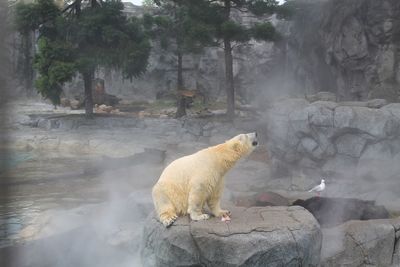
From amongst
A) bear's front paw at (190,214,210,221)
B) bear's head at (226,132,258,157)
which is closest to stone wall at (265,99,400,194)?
bear's head at (226,132,258,157)

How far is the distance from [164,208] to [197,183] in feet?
1.38

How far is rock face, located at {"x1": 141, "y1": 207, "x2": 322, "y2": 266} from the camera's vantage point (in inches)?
172

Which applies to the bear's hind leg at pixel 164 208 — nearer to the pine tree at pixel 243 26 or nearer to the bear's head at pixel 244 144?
the bear's head at pixel 244 144

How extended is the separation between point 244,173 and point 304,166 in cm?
158

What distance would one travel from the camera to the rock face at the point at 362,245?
560 cm

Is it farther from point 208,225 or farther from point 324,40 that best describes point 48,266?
point 324,40

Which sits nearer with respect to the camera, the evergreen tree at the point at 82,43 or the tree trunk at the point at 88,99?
the evergreen tree at the point at 82,43

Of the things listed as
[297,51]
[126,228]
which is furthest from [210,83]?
[126,228]

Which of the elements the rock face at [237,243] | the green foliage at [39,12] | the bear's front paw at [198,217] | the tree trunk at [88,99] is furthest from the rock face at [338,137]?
the green foliage at [39,12]

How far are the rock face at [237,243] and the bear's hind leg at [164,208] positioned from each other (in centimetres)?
7

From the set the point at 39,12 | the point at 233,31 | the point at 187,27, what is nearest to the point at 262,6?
the point at 233,31

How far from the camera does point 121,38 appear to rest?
17812 millimetres

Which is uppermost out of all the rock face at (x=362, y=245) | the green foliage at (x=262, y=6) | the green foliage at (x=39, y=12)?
the green foliage at (x=39, y=12)

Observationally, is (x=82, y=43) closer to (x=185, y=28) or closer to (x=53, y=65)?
(x=53, y=65)
